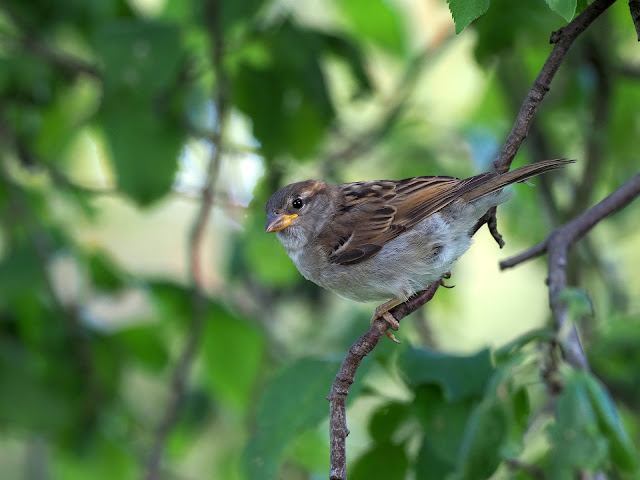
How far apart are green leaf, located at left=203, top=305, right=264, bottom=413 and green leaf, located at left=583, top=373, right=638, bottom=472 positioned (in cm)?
215

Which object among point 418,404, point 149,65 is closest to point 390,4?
point 149,65

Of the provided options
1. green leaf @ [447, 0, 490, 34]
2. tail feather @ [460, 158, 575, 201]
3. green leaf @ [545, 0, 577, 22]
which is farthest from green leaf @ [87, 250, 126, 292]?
green leaf @ [545, 0, 577, 22]

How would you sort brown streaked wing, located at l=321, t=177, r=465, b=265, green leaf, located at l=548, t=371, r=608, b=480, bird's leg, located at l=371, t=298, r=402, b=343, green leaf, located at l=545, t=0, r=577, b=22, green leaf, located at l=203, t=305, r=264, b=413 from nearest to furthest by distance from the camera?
1. green leaf, located at l=545, t=0, r=577, b=22
2. green leaf, located at l=548, t=371, r=608, b=480
3. bird's leg, located at l=371, t=298, r=402, b=343
4. brown streaked wing, located at l=321, t=177, r=465, b=265
5. green leaf, located at l=203, t=305, r=264, b=413

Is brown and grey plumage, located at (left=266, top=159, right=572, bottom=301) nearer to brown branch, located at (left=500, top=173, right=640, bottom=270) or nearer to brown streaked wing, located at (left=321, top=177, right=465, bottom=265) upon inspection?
brown streaked wing, located at (left=321, top=177, right=465, bottom=265)

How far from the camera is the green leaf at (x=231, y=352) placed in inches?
146

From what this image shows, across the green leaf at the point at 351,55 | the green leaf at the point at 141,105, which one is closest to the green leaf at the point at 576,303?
the green leaf at the point at 351,55

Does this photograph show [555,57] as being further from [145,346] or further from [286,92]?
[145,346]

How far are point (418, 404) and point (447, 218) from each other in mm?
872

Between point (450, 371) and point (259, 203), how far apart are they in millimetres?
1910

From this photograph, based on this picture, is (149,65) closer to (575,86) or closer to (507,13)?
(507,13)

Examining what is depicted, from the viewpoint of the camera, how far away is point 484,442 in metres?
1.80

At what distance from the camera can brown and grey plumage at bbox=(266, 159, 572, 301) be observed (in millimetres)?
2709

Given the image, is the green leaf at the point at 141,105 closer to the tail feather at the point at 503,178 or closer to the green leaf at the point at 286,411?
the tail feather at the point at 503,178

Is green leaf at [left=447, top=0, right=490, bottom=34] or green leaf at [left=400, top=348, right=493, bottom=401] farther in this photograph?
green leaf at [left=400, top=348, right=493, bottom=401]
